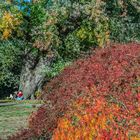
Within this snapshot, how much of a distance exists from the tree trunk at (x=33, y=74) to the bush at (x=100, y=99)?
29.5m

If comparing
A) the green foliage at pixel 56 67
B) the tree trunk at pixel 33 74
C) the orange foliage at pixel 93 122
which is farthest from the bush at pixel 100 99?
the tree trunk at pixel 33 74

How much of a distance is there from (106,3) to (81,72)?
87.9 feet

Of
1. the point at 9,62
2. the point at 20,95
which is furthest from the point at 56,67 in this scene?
the point at 9,62

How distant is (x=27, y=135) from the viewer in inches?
403

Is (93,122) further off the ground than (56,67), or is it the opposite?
(56,67)

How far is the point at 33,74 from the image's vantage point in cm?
4097

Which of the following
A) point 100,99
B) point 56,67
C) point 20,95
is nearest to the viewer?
point 100,99

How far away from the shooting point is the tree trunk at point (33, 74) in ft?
126

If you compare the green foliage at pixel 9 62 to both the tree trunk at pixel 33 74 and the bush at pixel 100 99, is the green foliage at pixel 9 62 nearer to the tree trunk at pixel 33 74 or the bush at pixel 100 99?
the tree trunk at pixel 33 74

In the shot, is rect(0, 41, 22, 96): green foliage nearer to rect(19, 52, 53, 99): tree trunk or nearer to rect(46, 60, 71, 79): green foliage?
rect(19, 52, 53, 99): tree trunk

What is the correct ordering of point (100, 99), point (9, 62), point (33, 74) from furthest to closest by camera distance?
point (9, 62), point (33, 74), point (100, 99)

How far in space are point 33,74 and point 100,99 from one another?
3397 centimetres

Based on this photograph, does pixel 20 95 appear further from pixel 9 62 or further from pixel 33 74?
pixel 9 62

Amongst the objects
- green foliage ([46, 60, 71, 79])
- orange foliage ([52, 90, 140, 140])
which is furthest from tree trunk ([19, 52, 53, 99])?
orange foliage ([52, 90, 140, 140])
